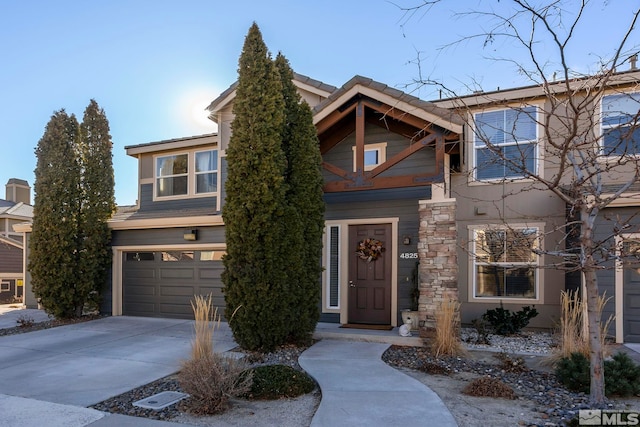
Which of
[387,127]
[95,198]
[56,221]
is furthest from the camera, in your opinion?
[95,198]

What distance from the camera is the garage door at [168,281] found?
1039 cm

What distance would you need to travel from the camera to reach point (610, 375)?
4.83 meters

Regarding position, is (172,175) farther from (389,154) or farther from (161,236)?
(389,154)

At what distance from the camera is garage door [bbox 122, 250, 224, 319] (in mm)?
10391

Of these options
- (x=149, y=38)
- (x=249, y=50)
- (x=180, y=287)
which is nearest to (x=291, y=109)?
(x=249, y=50)

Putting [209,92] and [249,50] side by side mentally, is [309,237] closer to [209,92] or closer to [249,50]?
[249,50]

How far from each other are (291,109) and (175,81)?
12.5 ft

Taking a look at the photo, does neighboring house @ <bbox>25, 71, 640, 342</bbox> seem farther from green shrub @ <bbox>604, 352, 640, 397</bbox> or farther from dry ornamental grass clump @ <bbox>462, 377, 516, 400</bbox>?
dry ornamental grass clump @ <bbox>462, 377, 516, 400</bbox>

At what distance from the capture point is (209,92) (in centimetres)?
1127

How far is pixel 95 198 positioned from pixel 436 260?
8268 mm

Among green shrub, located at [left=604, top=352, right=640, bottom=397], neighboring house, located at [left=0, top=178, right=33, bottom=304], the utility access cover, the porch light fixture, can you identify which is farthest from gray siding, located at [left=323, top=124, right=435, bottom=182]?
neighboring house, located at [left=0, top=178, right=33, bottom=304]

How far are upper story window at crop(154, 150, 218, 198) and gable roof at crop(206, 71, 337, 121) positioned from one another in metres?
1.24

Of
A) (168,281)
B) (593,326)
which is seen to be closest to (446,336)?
(593,326)

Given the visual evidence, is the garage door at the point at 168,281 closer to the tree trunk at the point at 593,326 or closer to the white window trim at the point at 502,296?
the white window trim at the point at 502,296
